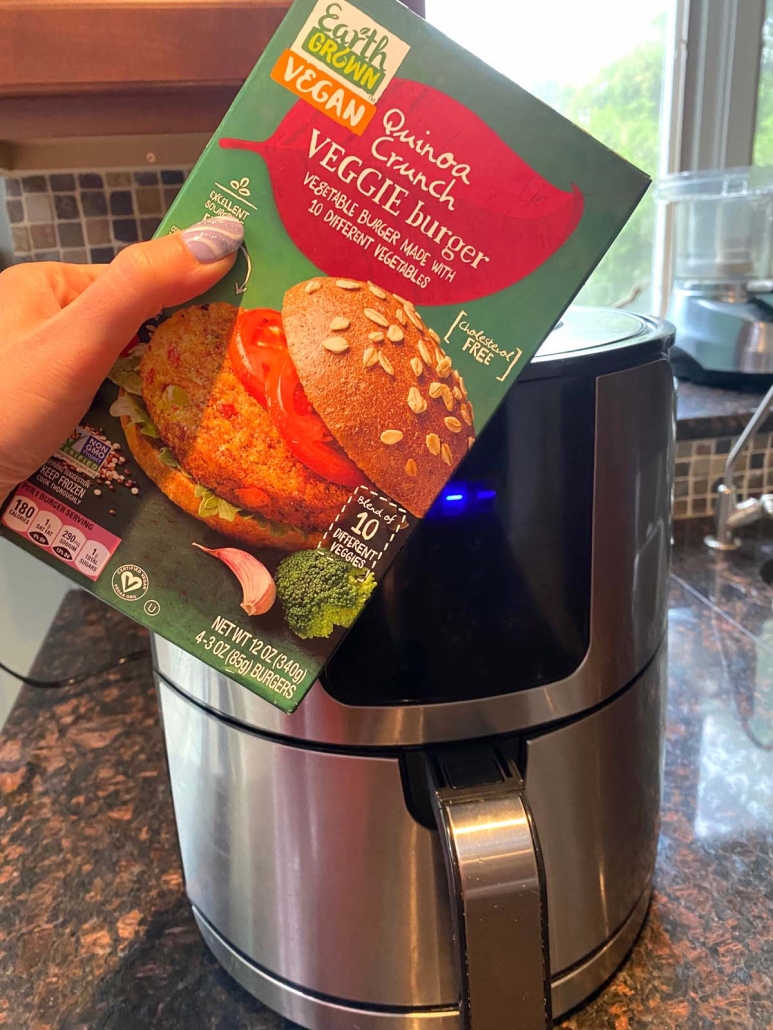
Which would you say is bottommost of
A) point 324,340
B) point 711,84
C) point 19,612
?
point 19,612

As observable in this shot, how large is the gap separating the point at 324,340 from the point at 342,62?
10 centimetres

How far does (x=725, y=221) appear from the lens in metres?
1.24

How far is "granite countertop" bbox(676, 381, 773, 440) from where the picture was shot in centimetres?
102

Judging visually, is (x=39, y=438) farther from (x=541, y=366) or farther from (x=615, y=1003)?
(x=615, y=1003)

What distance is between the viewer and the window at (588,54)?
1173mm

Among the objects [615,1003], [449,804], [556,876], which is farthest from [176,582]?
[615,1003]

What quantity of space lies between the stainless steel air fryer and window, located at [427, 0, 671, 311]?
0.91 meters

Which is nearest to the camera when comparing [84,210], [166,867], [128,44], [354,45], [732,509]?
[354,45]

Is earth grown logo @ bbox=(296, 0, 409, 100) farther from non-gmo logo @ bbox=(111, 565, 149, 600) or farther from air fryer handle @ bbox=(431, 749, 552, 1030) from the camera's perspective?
air fryer handle @ bbox=(431, 749, 552, 1030)

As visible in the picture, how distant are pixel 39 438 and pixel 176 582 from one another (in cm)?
8

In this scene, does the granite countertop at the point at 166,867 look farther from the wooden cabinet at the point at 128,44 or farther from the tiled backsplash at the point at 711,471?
the wooden cabinet at the point at 128,44

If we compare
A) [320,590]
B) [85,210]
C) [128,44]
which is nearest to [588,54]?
[85,210]

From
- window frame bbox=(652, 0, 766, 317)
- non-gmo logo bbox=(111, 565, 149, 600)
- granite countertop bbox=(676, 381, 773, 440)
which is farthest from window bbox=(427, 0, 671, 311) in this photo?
non-gmo logo bbox=(111, 565, 149, 600)

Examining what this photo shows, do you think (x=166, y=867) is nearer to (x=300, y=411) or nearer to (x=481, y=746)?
(x=481, y=746)
